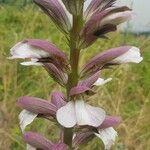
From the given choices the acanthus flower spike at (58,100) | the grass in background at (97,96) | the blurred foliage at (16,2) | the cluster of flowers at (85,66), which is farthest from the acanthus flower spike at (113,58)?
the blurred foliage at (16,2)

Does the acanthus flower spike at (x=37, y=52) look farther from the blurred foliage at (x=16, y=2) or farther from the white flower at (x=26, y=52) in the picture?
the blurred foliage at (x=16, y=2)

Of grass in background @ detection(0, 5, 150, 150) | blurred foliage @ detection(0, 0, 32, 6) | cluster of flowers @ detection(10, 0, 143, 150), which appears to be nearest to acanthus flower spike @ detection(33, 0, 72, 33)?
cluster of flowers @ detection(10, 0, 143, 150)

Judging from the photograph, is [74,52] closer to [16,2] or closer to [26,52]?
[26,52]

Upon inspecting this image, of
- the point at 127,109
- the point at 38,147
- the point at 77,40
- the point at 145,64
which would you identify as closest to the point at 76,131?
the point at 38,147

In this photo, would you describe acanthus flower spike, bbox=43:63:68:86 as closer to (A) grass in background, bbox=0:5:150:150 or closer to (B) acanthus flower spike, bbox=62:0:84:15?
(B) acanthus flower spike, bbox=62:0:84:15

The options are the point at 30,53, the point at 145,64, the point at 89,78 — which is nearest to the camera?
the point at 30,53

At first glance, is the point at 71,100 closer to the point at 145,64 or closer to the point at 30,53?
the point at 30,53

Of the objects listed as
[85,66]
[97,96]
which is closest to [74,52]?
[85,66]
